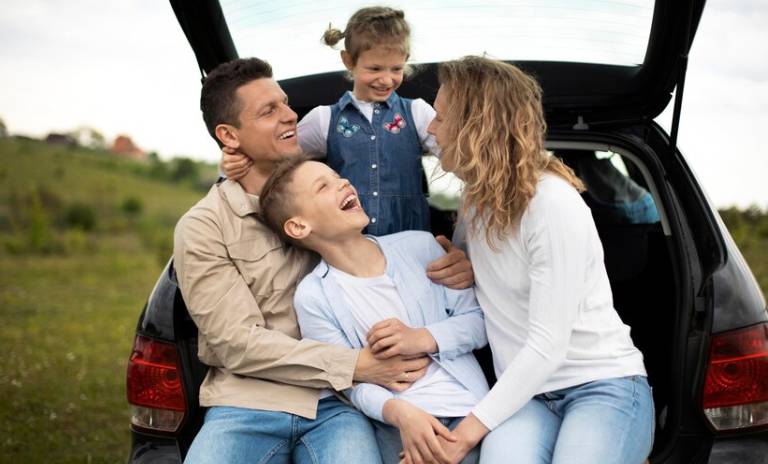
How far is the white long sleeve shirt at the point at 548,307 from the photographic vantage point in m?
1.97

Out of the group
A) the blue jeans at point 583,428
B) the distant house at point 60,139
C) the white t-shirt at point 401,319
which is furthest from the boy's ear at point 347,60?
the distant house at point 60,139

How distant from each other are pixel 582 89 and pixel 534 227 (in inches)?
37.8

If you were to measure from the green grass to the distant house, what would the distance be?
266 mm

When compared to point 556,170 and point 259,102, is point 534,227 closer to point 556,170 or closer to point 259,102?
point 556,170

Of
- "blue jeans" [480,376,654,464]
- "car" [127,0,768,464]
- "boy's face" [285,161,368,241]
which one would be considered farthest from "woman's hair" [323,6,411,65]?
"blue jeans" [480,376,654,464]

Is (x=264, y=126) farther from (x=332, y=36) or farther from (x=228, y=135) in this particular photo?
(x=332, y=36)

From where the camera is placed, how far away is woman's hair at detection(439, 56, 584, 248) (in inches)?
79.5

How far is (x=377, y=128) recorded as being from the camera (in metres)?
2.84

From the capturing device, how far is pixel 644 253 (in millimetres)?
3045

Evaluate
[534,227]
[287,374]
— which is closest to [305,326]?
[287,374]

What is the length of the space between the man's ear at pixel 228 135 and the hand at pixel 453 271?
72 centimetres

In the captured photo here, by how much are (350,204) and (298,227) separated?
0.50ft

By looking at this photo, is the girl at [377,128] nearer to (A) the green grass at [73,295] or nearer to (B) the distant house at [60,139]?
(A) the green grass at [73,295]

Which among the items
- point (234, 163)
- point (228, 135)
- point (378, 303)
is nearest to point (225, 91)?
point (228, 135)
